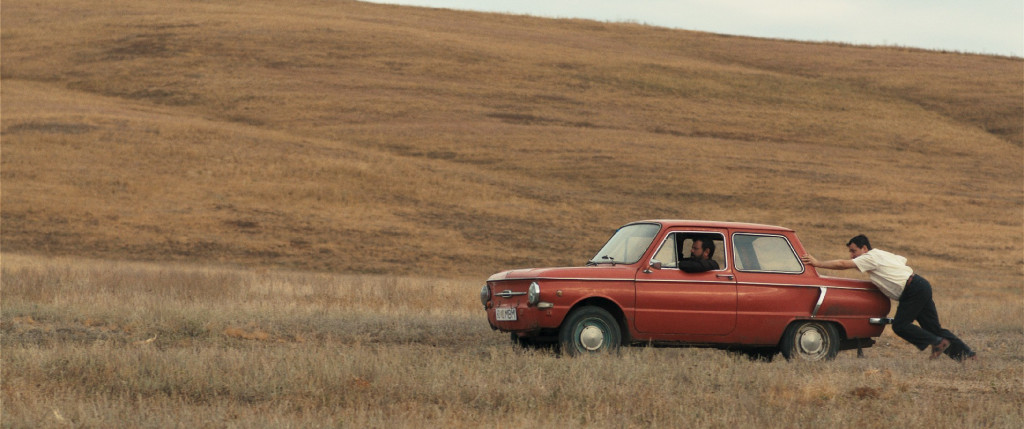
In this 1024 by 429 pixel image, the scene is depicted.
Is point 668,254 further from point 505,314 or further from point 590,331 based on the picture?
point 505,314

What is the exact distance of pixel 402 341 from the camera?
12406mm

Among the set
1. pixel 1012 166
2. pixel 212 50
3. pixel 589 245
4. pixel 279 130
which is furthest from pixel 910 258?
Answer: pixel 212 50

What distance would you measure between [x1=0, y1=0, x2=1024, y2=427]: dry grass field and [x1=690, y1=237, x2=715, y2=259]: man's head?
1145 mm

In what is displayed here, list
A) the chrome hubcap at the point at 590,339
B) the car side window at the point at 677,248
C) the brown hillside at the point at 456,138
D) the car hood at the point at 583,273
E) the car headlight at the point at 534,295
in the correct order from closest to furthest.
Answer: the car headlight at the point at 534,295 < the car hood at the point at 583,273 < the chrome hubcap at the point at 590,339 < the car side window at the point at 677,248 < the brown hillside at the point at 456,138

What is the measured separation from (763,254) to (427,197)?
22.0 m

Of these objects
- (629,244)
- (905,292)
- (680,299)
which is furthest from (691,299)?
(905,292)

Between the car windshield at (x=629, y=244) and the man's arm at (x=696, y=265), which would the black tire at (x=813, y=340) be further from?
the car windshield at (x=629, y=244)

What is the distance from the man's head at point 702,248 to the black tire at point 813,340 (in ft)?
3.78

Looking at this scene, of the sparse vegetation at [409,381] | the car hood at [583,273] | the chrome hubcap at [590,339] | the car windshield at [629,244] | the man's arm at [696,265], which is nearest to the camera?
the sparse vegetation at [409,381]

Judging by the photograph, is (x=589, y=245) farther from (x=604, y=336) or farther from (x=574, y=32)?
(x=574, y=32)

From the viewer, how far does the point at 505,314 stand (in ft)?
34.6

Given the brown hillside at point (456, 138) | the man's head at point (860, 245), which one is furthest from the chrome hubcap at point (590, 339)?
the brown hillside at point (456, 138)

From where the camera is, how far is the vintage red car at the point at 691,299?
Result: 10.3m

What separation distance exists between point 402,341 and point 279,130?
29.7 metres
